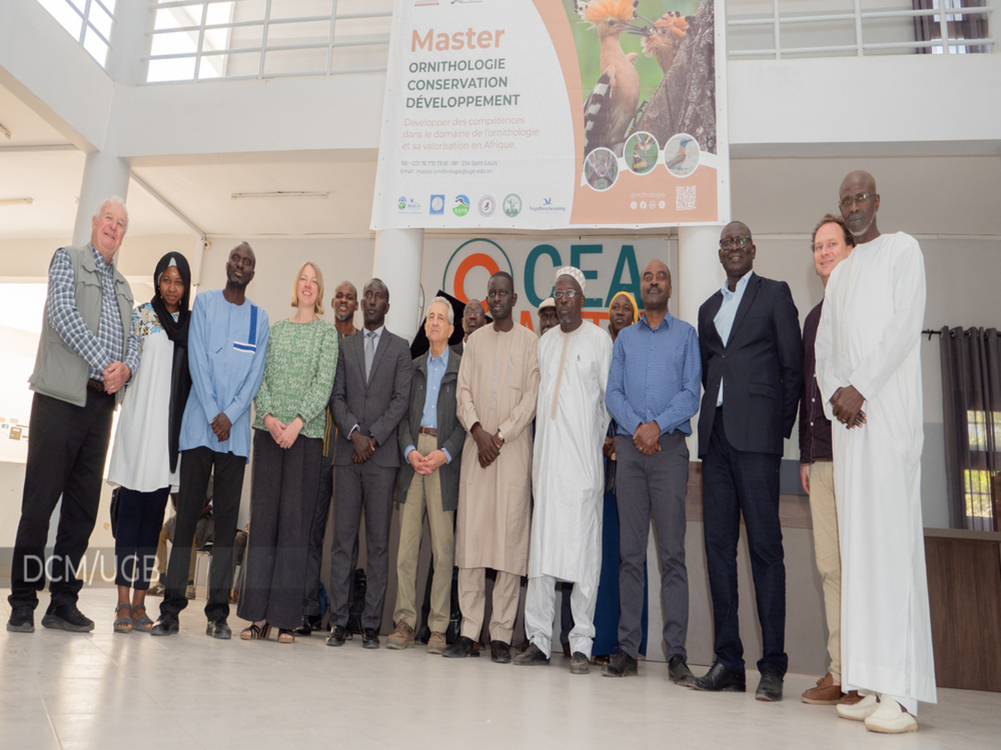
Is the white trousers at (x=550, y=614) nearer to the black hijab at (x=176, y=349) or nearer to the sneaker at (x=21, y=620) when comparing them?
the black hijab at (x=176, y=349)

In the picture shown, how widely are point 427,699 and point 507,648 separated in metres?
1.16

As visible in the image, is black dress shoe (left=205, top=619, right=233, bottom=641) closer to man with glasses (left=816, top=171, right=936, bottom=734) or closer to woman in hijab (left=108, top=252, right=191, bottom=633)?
woman in hijab (left=108, top=252, right=191, bottom=633)

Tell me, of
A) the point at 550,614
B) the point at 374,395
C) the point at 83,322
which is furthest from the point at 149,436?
the point at 550,614

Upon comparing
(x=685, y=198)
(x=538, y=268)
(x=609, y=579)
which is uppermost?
(x=538, y=268)

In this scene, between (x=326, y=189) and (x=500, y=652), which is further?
(x=326, y=189)

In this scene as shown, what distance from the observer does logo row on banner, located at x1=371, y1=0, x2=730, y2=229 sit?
4.65m

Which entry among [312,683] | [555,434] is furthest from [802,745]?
[555,434]

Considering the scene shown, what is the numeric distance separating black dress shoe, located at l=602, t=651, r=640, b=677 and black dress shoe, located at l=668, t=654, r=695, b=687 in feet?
0.52

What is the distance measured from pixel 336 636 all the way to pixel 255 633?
0.36 m

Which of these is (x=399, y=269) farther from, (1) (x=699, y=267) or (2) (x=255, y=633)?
(2) (x=255, y=633)

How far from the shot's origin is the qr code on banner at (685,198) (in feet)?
15.0

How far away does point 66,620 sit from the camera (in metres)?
3.08

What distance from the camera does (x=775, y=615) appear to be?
110 inches

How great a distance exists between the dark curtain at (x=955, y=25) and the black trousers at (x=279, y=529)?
5.76m
